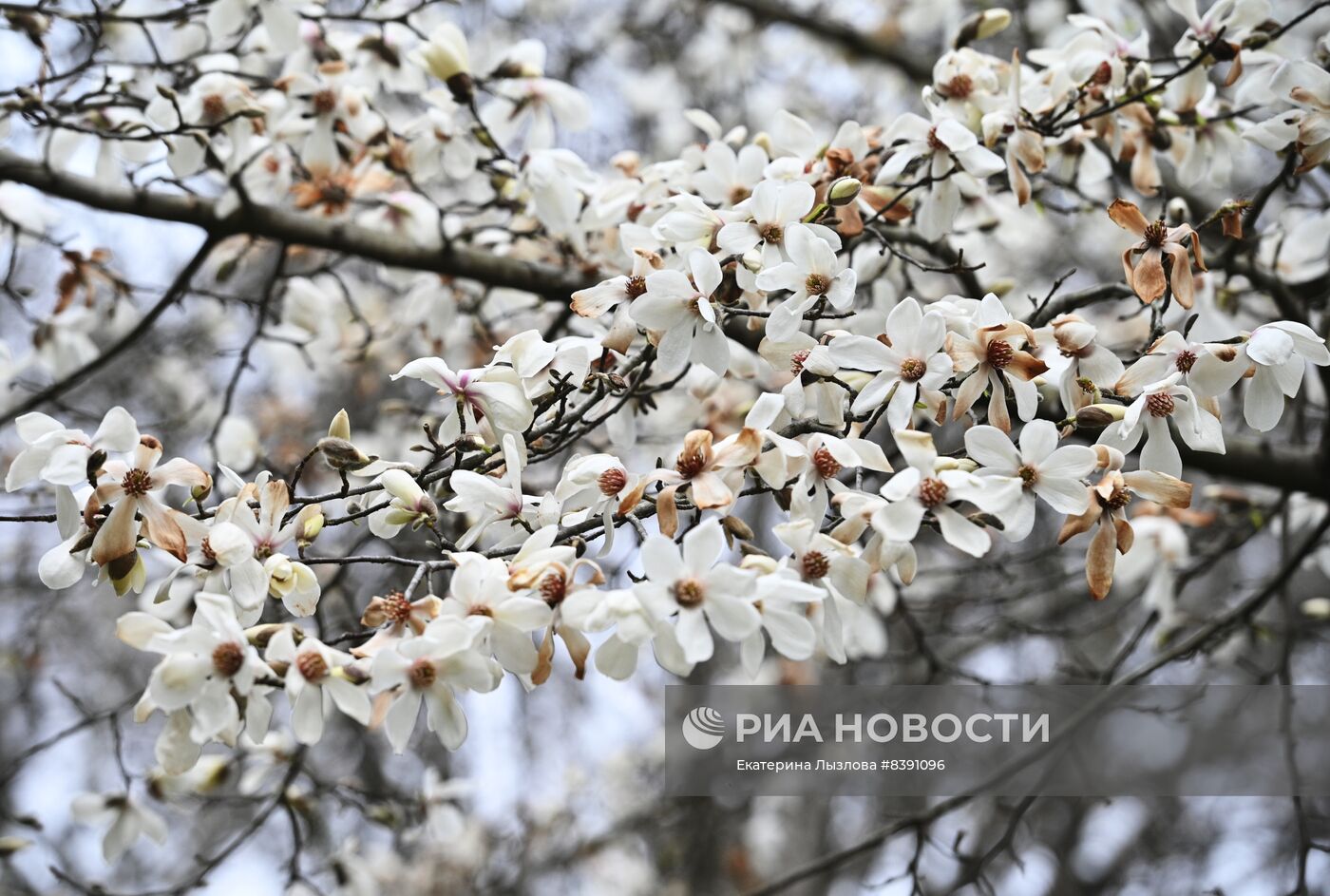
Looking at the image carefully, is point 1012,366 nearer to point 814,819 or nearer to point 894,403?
point 894,403

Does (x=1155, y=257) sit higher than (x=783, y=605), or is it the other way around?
(x=1155, y=257)

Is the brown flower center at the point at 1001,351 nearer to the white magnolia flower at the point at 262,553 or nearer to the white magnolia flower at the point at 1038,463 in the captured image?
the white magnolia flower at the point at 1038,463

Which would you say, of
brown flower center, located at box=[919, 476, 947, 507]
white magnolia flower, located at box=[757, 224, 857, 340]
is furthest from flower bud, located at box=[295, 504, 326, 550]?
brown flower center, located at box=[919, 476, 947, 507]

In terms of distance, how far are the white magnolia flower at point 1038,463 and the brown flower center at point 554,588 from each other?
1.37 ft

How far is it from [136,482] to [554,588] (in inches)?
18.2

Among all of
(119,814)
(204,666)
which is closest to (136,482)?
(204,666)

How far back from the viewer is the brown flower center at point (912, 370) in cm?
116

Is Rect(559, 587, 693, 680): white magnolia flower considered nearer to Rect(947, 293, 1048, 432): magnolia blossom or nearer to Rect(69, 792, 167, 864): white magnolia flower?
Rect(947, 293, 1048, 432): magnolia blossom

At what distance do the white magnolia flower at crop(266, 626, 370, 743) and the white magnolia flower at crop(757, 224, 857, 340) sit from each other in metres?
0.56

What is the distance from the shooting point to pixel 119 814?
2.11 metres

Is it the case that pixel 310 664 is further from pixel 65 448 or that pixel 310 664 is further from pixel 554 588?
pixel 65 448

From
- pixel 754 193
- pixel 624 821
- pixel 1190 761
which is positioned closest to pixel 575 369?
pixel 754 193

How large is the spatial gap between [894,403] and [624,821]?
12.1ft

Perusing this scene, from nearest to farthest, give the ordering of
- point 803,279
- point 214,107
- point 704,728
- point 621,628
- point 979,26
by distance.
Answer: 1. point 621,628
2. point 803,279
3. point 704,728
4. point 979,26
5. point 214,107
